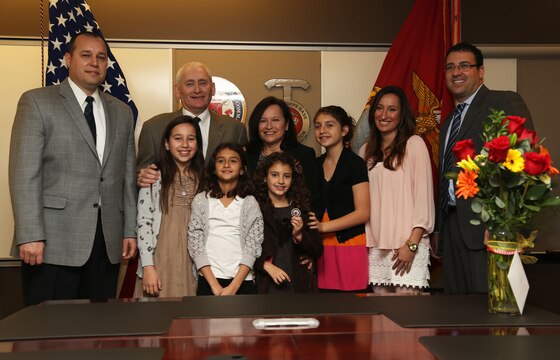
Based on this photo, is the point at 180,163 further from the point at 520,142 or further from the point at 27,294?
the point at 520,142

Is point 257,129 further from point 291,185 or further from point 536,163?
point 536,163

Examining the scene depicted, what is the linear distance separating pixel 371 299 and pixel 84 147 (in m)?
1.60

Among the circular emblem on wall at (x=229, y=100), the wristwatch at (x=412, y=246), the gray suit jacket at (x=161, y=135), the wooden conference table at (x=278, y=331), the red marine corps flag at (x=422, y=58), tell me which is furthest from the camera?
the circular emblem on wall at (x=229, y=100)

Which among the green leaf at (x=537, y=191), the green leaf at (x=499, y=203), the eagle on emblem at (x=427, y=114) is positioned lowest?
the green leaf at (x=499, y=203)

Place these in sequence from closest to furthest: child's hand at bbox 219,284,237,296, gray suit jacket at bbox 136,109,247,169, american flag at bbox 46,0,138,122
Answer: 1. child's hand at bbox 219,284,237,296
2. gray suit jacket at bbox 136,109,247,169
3. american flag at bbox 46,0,138,122

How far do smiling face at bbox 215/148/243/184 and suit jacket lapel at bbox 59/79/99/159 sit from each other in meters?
0.59

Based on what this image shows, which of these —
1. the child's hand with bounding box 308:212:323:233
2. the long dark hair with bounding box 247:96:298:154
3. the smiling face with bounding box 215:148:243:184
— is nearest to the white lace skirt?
the child's hand with bounding box 308:212:323:233

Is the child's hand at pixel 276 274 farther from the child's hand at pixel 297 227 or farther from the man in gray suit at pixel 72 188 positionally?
the man in gray suit at pixel 72 188

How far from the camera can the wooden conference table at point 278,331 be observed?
1.44 metres

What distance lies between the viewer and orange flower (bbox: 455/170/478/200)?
6.32 ft

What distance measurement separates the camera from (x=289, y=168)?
9.95ft

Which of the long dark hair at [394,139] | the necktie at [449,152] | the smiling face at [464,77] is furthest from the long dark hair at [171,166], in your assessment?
the smiling face at [464,77]

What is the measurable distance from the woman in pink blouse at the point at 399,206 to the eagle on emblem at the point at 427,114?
0.78 m

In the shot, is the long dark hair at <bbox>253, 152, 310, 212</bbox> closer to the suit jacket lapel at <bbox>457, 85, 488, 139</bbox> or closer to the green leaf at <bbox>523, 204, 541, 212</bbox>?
the suit jacket lapel at <bbox>457, 85, 488, 139</bbox>
